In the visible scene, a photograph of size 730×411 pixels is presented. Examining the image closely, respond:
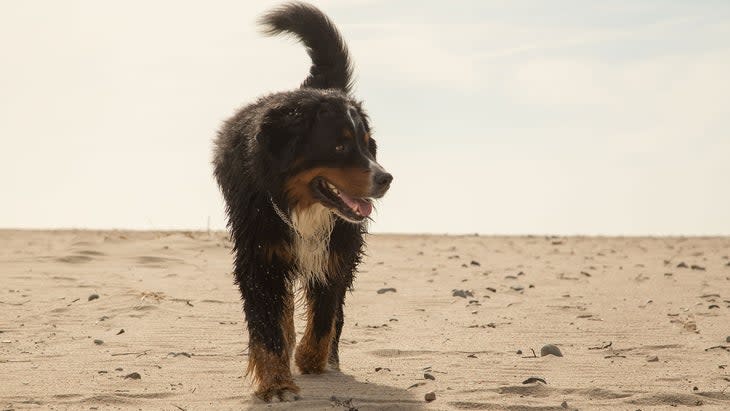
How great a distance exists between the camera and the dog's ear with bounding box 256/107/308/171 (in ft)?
19.0

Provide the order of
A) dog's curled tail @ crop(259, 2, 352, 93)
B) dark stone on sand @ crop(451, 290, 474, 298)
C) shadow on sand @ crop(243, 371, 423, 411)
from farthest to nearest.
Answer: dark stone on sand @ crop(451, 290, 474, 298), dog's curled tail @ crop(259, 2, 352, 93), shadow on sand @ crop(243, 371, 423, 411)

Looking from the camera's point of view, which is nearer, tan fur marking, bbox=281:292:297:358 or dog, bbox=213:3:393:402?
dog, bbox=213:3:393:402

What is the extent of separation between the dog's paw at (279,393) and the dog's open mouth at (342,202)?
1062mm

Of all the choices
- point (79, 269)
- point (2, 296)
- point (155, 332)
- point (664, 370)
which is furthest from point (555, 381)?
point (79, 269)

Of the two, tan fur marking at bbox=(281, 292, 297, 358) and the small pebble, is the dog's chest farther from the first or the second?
the small pebble

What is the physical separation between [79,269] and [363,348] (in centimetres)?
532

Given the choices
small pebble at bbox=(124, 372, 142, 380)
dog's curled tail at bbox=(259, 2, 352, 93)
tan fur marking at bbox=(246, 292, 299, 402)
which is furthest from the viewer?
dog's curled tail at bbox=(259, 2, 352, 93)

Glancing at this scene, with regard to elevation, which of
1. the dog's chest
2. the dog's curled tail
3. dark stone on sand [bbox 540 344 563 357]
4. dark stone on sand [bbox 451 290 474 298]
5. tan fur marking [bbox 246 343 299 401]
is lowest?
tan fur marking [bbox 246 343 299 401]

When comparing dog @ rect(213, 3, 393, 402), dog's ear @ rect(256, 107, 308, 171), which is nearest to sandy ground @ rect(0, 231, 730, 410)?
dog @ rect(213, 3, 393, 402)

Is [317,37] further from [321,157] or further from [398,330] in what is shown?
[398,330]

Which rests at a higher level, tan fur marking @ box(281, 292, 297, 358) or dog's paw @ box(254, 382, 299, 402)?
tan fur marking @ box(281, 292, 297, 358)

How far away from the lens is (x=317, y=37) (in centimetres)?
797

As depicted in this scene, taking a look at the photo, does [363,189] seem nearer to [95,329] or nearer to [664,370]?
[664,370]

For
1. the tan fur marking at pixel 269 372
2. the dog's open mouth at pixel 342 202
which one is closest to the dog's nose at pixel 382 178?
the dog's open mouth at pixel 342 202
